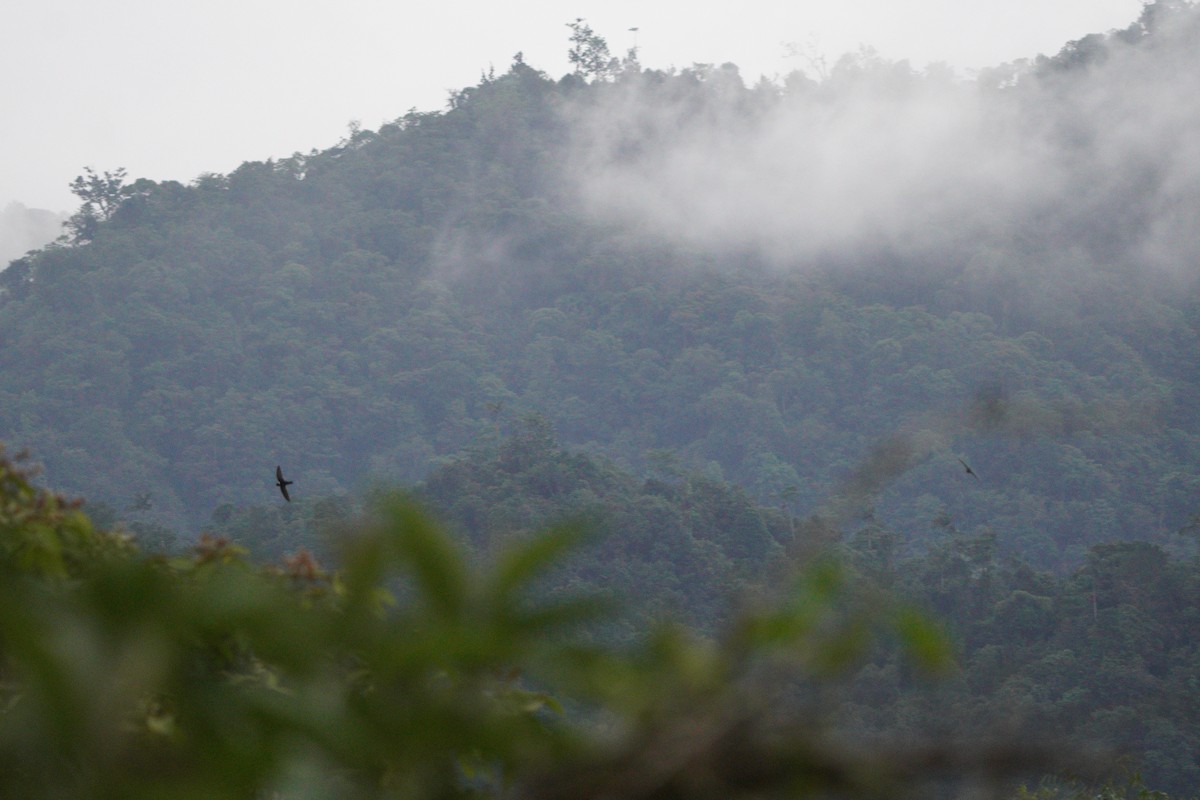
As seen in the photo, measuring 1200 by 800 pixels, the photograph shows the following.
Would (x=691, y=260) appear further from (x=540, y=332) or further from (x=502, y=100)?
(x=502, y=100)

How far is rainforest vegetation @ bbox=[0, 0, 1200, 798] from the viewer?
23.4 inches

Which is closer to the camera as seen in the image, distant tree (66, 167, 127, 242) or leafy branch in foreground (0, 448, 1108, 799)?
leafy branch in foreground (0, 448, 1108, 799)

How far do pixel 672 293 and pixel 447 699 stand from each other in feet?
178

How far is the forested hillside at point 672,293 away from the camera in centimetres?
4562

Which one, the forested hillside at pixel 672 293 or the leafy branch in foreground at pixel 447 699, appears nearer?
the leafy branch in foreground at pixel 447 699

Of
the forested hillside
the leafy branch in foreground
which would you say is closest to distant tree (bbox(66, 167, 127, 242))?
the forested hillside

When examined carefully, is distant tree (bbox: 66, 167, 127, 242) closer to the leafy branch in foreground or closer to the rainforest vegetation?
the rainforest vegetation

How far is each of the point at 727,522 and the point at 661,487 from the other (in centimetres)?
186

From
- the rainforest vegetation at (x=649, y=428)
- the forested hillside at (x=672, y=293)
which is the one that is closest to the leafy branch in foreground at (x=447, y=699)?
the rainforest vegetation at (x=649, y=428)

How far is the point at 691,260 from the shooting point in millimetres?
57656

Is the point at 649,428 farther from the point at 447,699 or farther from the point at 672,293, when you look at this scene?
the point at 447,699

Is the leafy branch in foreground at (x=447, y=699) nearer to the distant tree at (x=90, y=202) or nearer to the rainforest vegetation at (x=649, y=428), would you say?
the rainforest vegetation at (x=649, y=428)

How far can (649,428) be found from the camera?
166 ft

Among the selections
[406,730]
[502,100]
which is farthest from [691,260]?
[406,730]
